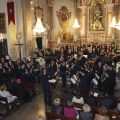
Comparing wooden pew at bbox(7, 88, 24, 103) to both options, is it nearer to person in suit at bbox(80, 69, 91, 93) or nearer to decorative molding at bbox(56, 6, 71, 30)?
person in suit at bbox(80, 69, 91, 93)

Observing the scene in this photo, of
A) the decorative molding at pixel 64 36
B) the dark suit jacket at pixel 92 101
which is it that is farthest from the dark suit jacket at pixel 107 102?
the decorative molding at pixel 64 36

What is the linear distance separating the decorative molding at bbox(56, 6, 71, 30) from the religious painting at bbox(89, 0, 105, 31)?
2725mm

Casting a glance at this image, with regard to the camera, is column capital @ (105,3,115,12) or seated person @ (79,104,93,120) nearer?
seated person @ (79,104,93,120)

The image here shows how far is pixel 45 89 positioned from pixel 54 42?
14399 mm

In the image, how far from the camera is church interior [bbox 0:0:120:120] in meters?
8.01

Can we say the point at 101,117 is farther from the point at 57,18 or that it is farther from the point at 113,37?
the point at 57,18

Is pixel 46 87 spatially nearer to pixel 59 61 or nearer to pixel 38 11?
pixel 59 61

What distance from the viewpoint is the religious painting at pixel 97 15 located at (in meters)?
22.2

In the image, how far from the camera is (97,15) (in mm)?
22312

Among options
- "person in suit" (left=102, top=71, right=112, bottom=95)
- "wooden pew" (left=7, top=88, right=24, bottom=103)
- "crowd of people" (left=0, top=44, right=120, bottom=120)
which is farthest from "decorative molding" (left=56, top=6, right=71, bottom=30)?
"wooden pew" (left=7, top=88, right=24, bottom=103)

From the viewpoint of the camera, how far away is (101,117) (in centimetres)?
612

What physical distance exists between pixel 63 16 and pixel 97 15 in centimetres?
402

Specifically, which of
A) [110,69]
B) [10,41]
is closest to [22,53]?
[10,41]

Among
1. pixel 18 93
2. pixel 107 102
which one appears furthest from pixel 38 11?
pixel 107 102
